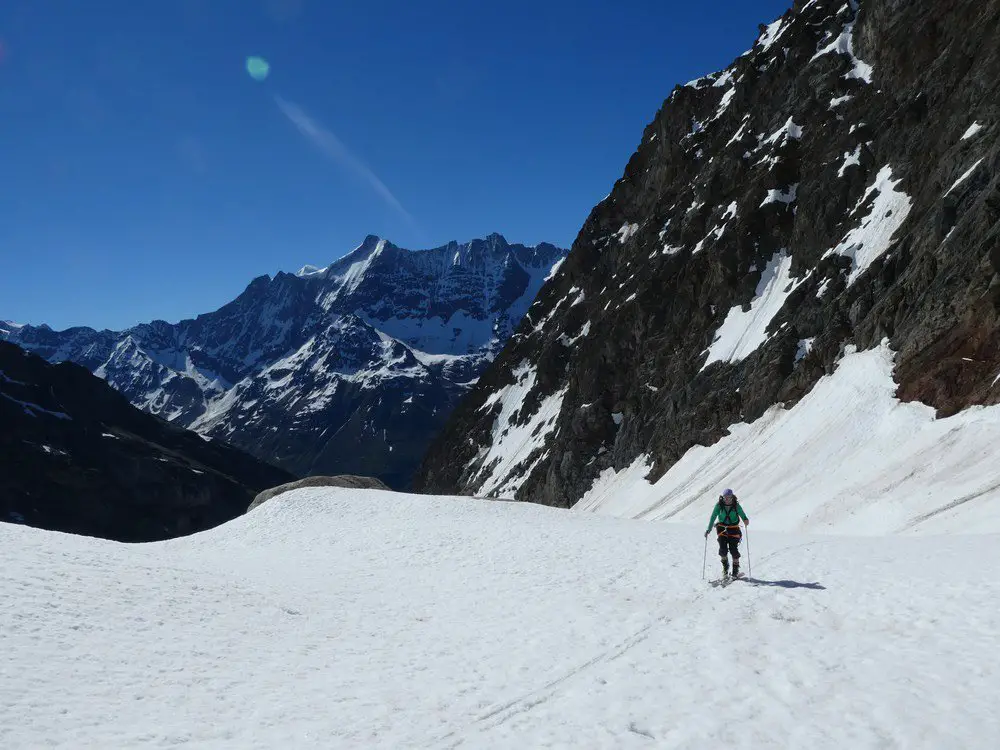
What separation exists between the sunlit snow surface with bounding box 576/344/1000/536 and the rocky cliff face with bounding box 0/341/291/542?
147 m

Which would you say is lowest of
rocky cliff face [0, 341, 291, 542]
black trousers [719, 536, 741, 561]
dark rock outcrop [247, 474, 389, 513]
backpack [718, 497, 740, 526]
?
black trousers [719, 536, 741, 561]

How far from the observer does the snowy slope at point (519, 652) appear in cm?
893

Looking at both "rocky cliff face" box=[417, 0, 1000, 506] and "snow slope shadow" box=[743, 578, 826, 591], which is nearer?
"snow slope shadow" box=[743, 578, 826, 591]

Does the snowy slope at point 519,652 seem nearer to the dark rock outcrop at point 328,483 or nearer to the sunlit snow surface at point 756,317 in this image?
the dark rock outcrop at point 328,483

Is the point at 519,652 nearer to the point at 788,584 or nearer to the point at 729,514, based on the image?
the point at 788,584

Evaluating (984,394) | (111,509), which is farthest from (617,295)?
(111,509)

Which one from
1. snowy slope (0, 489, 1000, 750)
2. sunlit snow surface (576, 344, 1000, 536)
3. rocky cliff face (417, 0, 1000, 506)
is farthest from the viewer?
rocky cliff face (417, 0, 1000, 506)

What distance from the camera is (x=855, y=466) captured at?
37.7m

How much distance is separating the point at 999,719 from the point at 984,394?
32228 mm

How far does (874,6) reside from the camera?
7119cm

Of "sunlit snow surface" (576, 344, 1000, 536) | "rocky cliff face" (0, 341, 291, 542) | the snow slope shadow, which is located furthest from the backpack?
"rocky cliff face" (0, 341, 291, 542)

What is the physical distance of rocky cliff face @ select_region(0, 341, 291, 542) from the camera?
154 metres

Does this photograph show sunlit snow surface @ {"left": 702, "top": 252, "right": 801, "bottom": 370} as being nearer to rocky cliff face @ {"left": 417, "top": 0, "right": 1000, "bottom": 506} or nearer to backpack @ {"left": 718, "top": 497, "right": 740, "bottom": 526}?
rocky cliff face @ {"left": 417, "top": 0, "right": 1000, "bottom": 506}

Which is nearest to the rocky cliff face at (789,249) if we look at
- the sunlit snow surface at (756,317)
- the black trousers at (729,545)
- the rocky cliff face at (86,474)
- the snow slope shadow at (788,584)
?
the sunlit snow surface at (756,317)
